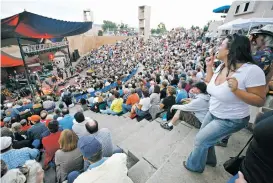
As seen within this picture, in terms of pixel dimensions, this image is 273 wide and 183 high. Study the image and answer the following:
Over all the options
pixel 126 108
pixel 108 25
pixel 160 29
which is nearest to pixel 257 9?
pixel 126 108

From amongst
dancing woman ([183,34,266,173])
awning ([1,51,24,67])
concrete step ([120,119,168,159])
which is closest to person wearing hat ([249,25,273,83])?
dancing woman ([183,34,266,173])

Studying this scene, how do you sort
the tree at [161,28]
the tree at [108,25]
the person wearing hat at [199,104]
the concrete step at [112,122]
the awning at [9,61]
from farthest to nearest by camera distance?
the tree at [161,28] < the tree at [108,25] < the awning at [9,61] < the concrete step at [112,122] < the person wearing hat at [199,104]

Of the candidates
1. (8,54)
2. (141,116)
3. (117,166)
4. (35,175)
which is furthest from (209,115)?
(8,54)

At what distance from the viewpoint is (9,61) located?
51.4 feet

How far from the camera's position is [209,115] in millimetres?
1717

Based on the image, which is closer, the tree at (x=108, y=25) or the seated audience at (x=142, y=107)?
the seated audience at (x=142, y=107)

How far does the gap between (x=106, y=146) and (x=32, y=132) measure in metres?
2.45

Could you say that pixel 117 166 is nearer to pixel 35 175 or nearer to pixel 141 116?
pixel 35 175

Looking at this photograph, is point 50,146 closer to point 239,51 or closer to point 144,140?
point 144,140

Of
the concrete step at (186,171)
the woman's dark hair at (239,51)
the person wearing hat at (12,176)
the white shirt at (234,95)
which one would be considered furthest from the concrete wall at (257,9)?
the person wearing hat at (12,176)

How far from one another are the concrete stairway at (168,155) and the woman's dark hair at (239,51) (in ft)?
4.49

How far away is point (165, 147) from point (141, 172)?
2.08ft

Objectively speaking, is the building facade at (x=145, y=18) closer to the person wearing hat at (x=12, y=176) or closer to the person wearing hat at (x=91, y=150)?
the person wearing hat at (x=91, y=150)

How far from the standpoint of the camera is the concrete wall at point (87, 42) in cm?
2690
